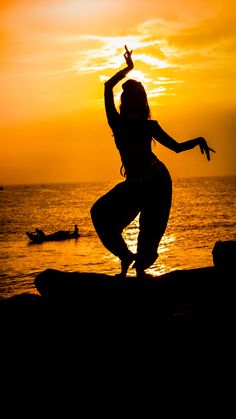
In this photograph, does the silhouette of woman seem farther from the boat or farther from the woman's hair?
the boat

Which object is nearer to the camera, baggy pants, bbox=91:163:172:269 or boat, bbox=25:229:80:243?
baggy pants, bbox=91:163:172:269

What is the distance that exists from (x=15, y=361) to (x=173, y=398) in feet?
7.84

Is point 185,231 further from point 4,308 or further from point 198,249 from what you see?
point 4,308

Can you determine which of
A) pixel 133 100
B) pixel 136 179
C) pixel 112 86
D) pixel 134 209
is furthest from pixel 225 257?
pixel 112 86

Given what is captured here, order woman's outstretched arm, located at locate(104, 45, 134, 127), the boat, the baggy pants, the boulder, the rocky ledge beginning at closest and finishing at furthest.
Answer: woman's outstretched arm, located at locate(104, 45, 134, 127) → the rocky ledge → the baggy pants → the boulder → the boat

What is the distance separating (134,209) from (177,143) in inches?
49.1

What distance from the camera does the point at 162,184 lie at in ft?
25.0

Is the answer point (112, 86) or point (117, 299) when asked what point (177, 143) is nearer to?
point (112, 86)

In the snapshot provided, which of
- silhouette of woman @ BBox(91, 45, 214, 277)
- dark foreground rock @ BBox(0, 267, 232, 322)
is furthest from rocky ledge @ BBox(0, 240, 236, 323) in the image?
silhouette of woman @ BBox(91, 45, 214, 277)

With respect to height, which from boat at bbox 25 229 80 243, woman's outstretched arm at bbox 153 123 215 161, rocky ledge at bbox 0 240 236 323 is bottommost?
boat at bbox 25 229 80 243

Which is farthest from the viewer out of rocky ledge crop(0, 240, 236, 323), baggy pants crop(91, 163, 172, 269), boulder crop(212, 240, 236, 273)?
boulder crop(212, 240, 236, 273)

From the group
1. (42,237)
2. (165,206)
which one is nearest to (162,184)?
(165,206)

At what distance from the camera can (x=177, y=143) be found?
7.32 metres

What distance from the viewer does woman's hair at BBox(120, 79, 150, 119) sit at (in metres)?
7.18
